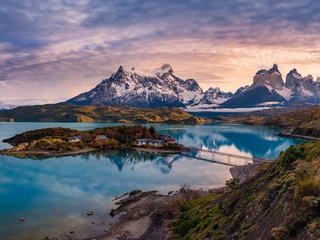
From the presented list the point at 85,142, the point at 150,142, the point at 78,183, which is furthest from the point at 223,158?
the point at 85,142

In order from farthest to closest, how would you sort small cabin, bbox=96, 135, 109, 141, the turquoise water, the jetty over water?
small cabin, bbox=96, 135, 109, 141, the jetty over water, the turquoise water

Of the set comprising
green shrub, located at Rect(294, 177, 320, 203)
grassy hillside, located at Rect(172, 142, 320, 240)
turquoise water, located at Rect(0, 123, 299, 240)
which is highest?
green shrub, located at Rect(294, 177, 320, 203)

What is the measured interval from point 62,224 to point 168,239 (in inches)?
776

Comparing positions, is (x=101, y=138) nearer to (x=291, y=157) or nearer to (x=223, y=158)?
(x=223, y=158)

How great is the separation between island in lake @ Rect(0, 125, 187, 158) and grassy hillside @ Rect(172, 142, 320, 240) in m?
112

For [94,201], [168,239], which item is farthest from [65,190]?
[168,239]

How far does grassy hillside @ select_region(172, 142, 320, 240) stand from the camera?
18.4 metres

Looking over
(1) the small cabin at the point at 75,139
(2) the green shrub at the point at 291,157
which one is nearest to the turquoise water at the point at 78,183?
(1) the small cabin at the point at 75,139

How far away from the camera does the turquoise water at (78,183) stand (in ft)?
169

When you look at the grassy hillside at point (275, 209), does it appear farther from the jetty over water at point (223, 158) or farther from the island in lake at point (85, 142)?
the island in lake at point (85, 142)

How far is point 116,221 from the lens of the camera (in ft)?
170

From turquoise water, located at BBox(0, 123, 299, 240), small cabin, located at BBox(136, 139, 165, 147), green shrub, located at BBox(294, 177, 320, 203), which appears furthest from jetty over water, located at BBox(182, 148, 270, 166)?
green shrub, located at BBox(294, 177, 320, 203)

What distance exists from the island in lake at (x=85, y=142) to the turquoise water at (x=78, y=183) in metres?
11.4

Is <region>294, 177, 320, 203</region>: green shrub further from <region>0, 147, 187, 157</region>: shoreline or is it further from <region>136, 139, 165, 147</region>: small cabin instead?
<region>136, 139, 165, 147</region>: small cabin
